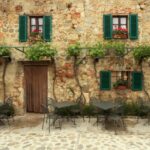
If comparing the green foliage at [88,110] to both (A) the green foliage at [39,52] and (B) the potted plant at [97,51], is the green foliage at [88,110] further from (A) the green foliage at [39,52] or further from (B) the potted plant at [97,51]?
(A) the green foliage at [39,52]

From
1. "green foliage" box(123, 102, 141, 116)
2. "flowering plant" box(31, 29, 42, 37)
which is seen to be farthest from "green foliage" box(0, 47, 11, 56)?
"green foliage" box(123, 102, 141, 116)

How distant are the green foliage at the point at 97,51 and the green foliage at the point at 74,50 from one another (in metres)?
0.55

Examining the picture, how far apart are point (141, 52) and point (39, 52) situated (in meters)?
4.40

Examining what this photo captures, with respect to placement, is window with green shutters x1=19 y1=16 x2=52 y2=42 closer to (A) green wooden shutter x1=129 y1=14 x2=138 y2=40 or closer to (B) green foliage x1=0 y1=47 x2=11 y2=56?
(B) green foliage x1=0 y1=47 x2=11 y2=56

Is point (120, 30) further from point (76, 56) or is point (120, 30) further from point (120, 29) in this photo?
point (76, 56)

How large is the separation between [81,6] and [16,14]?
119 inches

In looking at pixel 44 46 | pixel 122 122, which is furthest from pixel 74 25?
pixel 122 122

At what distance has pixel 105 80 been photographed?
11766mm

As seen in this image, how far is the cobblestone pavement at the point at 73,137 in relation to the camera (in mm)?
7672

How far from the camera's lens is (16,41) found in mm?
11859

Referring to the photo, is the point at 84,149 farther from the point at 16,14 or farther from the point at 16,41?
the point at 16,14

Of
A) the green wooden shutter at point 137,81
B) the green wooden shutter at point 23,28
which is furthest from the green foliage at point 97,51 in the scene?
the green wooden shutter at point 23,28

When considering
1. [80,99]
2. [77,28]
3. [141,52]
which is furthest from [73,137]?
[77,28]

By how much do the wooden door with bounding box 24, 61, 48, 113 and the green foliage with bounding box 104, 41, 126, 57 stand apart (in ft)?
9.87
